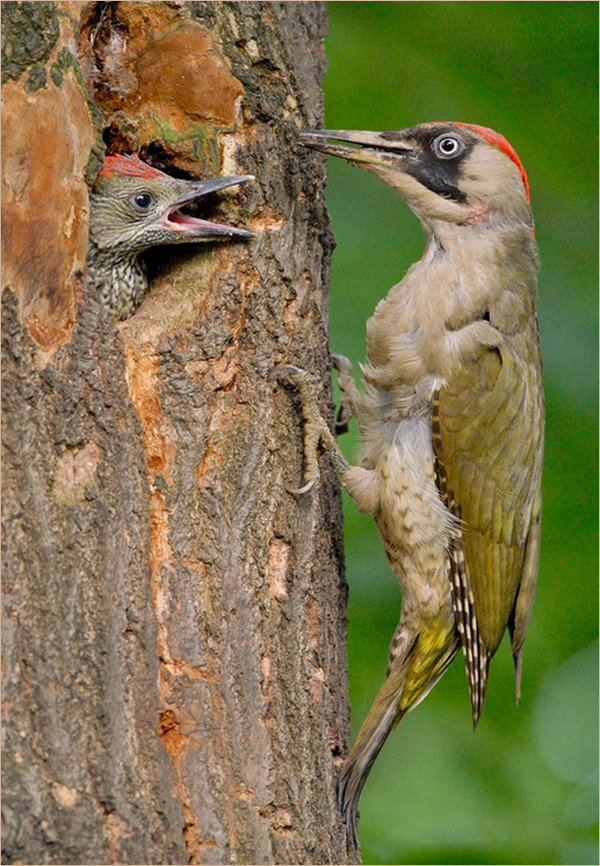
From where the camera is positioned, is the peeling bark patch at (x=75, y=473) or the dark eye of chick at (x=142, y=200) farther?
the dark eye of chick at (x=142, y=200)

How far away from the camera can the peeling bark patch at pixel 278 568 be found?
113 inches

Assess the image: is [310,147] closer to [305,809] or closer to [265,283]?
[265,283]

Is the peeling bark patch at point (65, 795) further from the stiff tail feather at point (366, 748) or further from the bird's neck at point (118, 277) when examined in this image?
the bird's neck at point (118, 277)

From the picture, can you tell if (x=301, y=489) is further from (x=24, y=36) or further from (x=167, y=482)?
(x=24, y=36)

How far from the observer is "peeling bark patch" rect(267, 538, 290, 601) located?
2877 millimetres

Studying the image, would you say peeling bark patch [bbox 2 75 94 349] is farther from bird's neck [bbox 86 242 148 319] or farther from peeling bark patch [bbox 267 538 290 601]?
peeling bark patch [bbox 267 538 290 601]

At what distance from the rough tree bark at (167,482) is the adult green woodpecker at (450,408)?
411 millimetres

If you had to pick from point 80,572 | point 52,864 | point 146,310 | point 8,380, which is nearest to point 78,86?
point 146,310

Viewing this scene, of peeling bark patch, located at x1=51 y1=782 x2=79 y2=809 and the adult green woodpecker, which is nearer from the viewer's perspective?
peeling bark patch, located at x1=51 y1=782 x2=79 y2=809

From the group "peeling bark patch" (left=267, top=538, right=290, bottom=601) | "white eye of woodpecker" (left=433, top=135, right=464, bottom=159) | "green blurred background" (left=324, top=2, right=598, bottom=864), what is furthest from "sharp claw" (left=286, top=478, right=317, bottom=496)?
"white eye of woodpecker" (left=433, top=135, right=464, bottom=159)

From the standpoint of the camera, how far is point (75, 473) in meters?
2.50

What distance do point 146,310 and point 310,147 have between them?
76 centimetres

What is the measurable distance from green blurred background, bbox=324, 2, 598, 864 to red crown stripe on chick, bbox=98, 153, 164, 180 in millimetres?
1024

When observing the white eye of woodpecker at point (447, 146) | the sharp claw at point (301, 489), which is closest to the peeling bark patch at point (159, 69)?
the white eye of woodpecker at point (447, 146)
